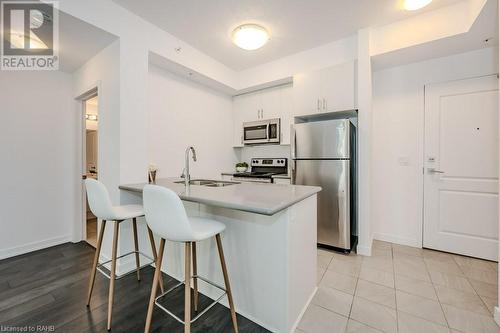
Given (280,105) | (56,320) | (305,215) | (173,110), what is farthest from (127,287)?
(280,105)

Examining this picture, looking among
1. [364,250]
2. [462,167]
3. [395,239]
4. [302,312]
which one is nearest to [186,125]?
[302,312]

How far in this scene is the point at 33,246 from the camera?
2.81 m

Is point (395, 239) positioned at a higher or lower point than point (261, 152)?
lower

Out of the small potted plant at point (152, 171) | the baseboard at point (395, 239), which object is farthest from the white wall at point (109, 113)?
the baseboard at point (395, 239)

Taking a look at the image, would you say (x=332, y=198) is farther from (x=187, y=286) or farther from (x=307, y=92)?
(x=187, y=286)

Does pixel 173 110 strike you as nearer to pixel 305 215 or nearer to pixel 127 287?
pixel 127 287

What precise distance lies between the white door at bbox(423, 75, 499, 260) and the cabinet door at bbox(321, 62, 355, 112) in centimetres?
98

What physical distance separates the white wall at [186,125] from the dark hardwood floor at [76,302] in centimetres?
140

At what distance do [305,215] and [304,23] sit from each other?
2.17 m

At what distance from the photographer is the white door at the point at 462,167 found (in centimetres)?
247

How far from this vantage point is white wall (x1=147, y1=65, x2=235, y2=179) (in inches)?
116

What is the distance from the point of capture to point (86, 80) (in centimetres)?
279

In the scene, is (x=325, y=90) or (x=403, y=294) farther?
(x=325, y=90)

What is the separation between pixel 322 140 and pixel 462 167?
165 cm
